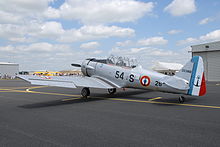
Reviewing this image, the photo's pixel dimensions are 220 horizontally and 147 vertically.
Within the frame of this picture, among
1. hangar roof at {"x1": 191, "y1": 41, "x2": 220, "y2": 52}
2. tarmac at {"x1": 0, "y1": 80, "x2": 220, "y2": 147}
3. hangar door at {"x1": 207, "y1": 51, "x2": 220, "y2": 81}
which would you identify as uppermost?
hangar roof at {"x1": 191, "y1": 41, "x2": 220, "y2": 52}

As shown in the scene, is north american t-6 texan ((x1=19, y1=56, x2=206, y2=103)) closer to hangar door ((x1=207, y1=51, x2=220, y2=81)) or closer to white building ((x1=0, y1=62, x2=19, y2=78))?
hangar door ((x1=207, y1=51, x2=220, y2=81))

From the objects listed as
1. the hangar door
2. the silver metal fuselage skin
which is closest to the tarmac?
the silver metal fuselage skin

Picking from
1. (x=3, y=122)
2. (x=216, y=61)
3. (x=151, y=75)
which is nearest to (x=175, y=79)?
(x=151, y=75)

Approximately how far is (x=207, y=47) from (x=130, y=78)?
1408 inches

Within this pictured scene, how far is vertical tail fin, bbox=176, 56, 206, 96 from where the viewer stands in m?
7.99

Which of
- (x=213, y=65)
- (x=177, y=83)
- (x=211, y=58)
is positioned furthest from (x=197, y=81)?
(x=211, y=58)

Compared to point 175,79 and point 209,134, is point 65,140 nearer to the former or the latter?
point 209,134

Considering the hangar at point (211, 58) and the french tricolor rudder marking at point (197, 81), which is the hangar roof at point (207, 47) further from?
the french tricolor rudder marking at point (197, 81)

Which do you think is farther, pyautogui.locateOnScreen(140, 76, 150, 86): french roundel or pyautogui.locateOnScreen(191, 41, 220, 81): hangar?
pyautogui.locateOnScreen(191, 41, 220, 81): hangar

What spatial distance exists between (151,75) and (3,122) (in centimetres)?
646

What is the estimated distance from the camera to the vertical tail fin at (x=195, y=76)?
7.99 meters

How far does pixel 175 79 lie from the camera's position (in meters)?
8.15

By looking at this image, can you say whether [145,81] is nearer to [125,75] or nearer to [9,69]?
[125,75]

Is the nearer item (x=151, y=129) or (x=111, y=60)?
(x=151, y=129)
